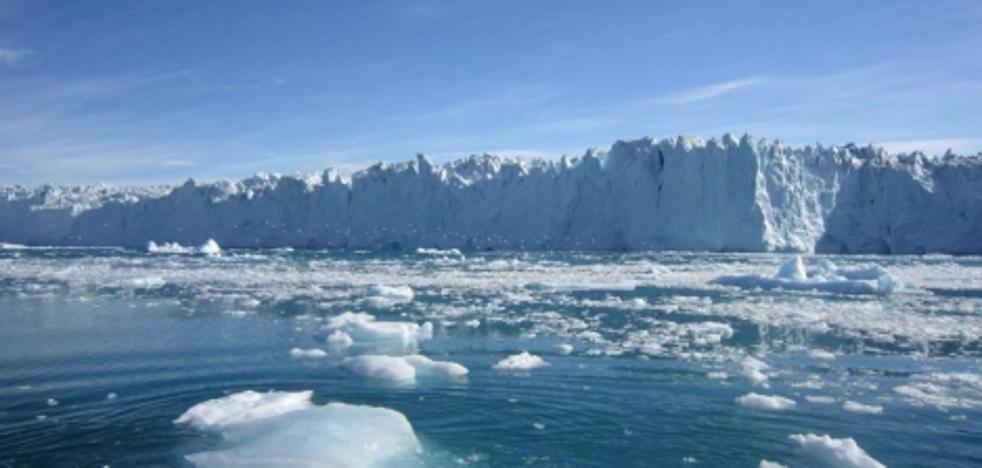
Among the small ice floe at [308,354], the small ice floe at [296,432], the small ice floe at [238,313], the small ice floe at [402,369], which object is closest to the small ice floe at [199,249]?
the small ice floe at [238,313]

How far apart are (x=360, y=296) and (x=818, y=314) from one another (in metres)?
8.55

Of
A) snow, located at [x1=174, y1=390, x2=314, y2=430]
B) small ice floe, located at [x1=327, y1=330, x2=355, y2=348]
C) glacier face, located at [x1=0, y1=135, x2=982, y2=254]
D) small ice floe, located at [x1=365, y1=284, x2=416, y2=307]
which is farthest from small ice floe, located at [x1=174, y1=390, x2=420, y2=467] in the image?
glacier face, located at [x1=0, y1=135, x2=982, y2=254]

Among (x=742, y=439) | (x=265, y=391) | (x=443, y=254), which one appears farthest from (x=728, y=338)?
(x=443, y=254)

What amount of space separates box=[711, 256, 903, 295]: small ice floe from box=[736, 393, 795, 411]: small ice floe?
1078cm

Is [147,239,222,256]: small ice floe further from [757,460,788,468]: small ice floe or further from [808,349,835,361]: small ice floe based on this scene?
[757,460,788,468]: small ice floe

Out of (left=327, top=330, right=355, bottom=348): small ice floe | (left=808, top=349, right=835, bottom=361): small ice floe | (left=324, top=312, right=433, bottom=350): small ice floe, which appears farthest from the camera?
(left=324, top=312, right=433, bottom=350): small ice floe

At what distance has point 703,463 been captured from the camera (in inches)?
191

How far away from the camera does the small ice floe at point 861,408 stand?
603cm

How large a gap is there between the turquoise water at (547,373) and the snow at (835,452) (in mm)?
106

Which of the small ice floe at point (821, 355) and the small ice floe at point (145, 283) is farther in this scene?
the small ice floe at point (145, 283)

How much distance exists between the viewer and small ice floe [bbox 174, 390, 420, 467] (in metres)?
4.69

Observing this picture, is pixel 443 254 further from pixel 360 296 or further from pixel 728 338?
pixel 728 338

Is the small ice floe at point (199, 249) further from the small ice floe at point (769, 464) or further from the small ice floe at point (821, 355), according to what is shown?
the small ice floe at point (769, 464)

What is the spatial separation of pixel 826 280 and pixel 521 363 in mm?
11691
